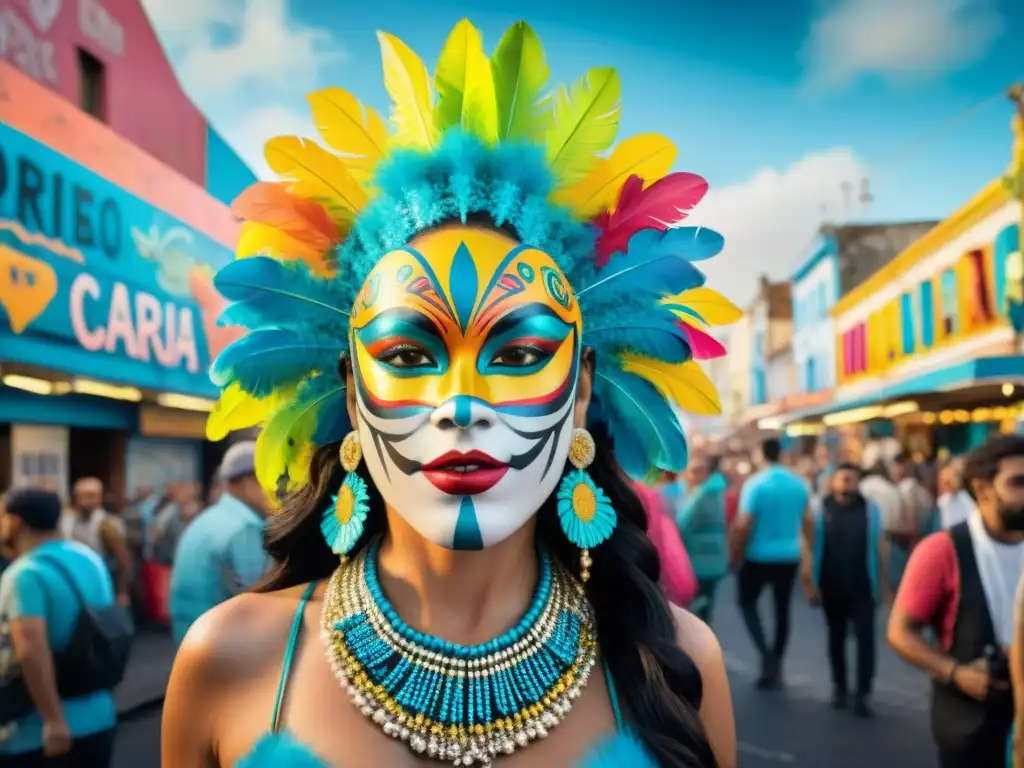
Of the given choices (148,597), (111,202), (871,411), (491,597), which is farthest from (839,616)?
(871,411)

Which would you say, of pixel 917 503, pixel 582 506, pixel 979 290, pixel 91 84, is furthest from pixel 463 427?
pixel 979 290

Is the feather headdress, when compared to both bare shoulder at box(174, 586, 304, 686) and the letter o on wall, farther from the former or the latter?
the letter o on wall

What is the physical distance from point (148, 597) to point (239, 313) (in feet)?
23.6

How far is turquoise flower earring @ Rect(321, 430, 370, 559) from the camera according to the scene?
1762 millimetres

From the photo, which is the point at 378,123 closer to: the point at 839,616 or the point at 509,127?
the point at 509,127

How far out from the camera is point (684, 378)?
2.04 m

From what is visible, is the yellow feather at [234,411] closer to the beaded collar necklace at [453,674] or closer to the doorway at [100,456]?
the beaded collar necklace at [453,674]

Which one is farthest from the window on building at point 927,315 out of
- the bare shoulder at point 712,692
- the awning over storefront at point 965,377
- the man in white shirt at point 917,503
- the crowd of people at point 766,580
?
the bare shoulder at point 712,692

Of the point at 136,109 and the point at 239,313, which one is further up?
the point at 136,109

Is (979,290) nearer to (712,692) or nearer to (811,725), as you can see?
(811,725)

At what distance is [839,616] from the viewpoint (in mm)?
5652

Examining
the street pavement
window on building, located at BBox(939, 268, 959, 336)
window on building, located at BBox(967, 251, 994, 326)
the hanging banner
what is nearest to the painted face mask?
the street pavement

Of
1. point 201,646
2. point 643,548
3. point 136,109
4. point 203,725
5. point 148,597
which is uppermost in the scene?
point 136,109

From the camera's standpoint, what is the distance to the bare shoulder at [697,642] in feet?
6.29
